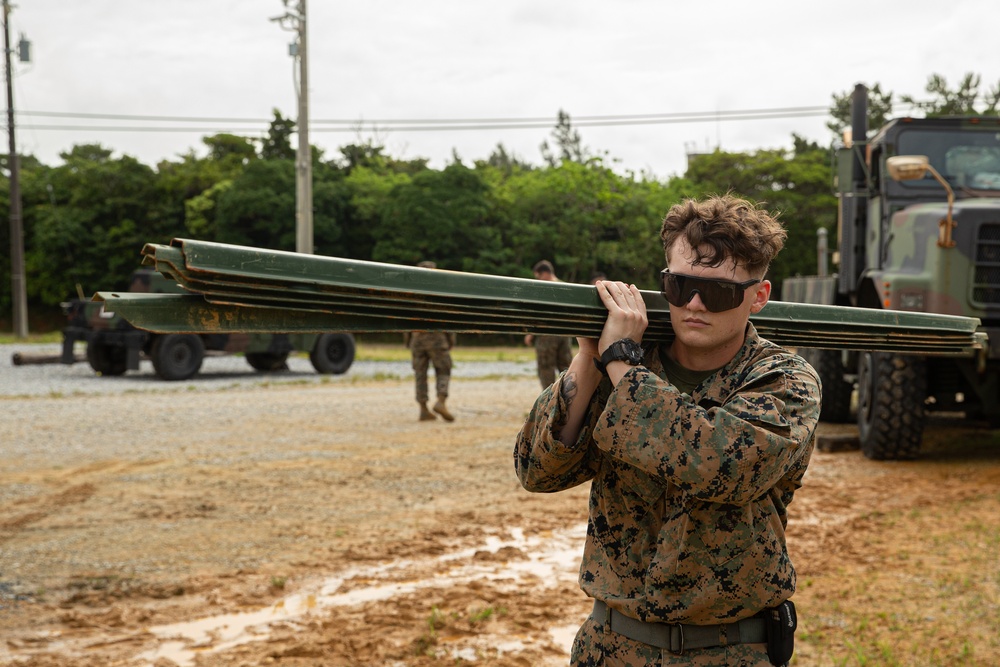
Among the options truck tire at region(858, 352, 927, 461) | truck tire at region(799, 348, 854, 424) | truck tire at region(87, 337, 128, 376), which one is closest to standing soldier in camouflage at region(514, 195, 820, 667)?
truck tire at region(858, 352, 927, 461)

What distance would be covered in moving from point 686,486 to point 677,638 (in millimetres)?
393

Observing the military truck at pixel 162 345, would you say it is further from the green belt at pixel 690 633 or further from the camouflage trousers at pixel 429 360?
the green belt at pixel 690 633

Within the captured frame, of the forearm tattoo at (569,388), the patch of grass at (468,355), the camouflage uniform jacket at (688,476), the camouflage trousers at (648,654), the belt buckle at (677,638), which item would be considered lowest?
the patch of grass at (468,355)

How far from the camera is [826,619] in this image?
506cm

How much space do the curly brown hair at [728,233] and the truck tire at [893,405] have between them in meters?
7.06


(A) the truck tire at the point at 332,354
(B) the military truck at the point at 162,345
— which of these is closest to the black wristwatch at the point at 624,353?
(B) the military truck at the point at 162,345

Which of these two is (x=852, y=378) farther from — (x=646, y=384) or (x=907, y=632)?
(x=646, y=384)

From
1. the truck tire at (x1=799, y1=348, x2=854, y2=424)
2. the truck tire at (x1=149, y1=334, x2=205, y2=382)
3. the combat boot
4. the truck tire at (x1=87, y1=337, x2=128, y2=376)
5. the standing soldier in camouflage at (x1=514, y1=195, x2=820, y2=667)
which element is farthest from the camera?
the truck tire at (x1=87, y1=337, x2=128, y2=376)

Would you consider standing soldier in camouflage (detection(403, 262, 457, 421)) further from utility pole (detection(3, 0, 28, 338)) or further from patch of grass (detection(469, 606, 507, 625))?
utility pole (detection(3, 0, 28, 338))

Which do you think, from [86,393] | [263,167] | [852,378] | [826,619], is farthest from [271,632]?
[263,167]

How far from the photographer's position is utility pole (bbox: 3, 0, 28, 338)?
31953 mm

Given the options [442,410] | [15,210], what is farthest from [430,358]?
[15,210]

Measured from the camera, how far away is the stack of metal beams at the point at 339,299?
1996 millimetres

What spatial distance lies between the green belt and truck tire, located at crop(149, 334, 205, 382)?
16.4 metres
